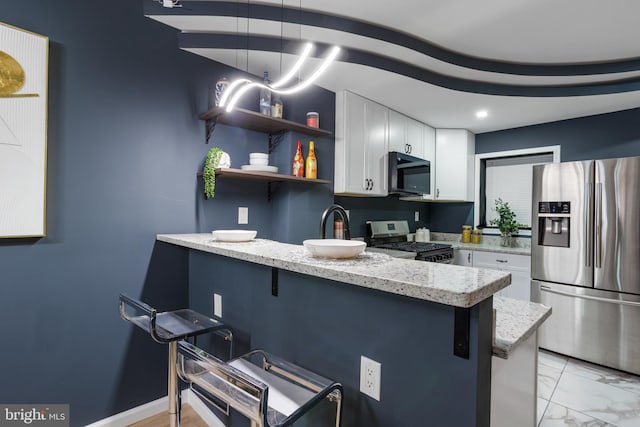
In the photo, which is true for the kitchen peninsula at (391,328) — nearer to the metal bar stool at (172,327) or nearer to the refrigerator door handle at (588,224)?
the metal bar stool at (172,327)

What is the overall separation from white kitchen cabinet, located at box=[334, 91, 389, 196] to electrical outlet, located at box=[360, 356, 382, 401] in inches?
80.9

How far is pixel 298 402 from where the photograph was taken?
1.11 m

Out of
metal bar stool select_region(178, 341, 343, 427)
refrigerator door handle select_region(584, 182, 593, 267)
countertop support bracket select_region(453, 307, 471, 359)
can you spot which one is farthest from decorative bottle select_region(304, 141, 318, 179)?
refrigerator door handle select_region(584, 182, 593, 267)

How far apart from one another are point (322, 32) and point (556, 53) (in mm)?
1918

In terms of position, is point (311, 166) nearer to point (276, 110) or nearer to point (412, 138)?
point (276, 110)

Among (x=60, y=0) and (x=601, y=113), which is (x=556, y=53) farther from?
(x=60, y=0)

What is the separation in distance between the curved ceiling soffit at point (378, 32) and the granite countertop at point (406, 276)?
1556 mm

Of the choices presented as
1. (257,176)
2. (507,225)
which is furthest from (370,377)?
(507,225)

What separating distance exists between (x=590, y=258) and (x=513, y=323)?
2.20 m

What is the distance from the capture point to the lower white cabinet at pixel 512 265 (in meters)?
3.35

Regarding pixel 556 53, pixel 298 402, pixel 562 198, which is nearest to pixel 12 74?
pixel 298 402

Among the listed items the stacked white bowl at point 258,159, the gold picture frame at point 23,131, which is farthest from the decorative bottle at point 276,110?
the gold picture frame at point 23,131

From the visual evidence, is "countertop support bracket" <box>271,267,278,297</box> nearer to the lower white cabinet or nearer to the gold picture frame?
the gold picture frame

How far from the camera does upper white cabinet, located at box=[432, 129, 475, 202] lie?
4176 millimetres
